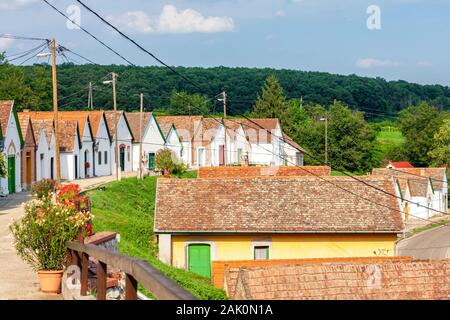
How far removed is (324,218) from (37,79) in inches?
2573

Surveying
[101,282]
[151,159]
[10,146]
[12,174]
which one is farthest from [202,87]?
[101,282]

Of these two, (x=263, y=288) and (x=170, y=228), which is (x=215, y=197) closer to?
(x=170, y=228)

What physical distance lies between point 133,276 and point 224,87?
135 m

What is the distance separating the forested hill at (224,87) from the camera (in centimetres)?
10819

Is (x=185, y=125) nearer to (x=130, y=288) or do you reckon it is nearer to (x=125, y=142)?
(x=125, y=142)

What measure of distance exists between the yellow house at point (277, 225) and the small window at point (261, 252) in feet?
0.14

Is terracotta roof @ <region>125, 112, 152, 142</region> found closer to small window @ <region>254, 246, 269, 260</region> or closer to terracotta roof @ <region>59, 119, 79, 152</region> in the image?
terracotta roof @ <region>59, 119, 79, 152</region>

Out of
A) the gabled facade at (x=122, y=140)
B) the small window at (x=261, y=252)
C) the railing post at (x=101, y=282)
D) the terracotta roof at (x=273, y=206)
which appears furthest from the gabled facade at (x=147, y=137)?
the railing post at (x=101, y=282)

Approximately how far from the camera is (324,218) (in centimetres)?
3222

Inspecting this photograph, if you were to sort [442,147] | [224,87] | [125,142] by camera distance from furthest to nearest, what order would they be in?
[224,87]
[442,147]
[125,142]

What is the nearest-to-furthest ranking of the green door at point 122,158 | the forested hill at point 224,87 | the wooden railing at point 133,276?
the wooden railing at point 133,276, the green door at point 122,158, the forested hill at point 224,87

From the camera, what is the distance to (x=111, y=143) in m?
57.6

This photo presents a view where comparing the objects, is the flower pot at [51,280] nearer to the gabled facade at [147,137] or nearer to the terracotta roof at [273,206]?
the terracotta roof at [273,206]
